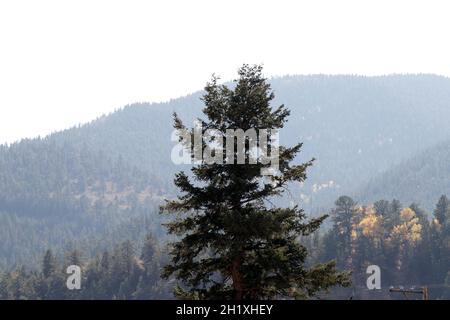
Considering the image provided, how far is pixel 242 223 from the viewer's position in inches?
1145

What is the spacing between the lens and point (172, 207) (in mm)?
31125
